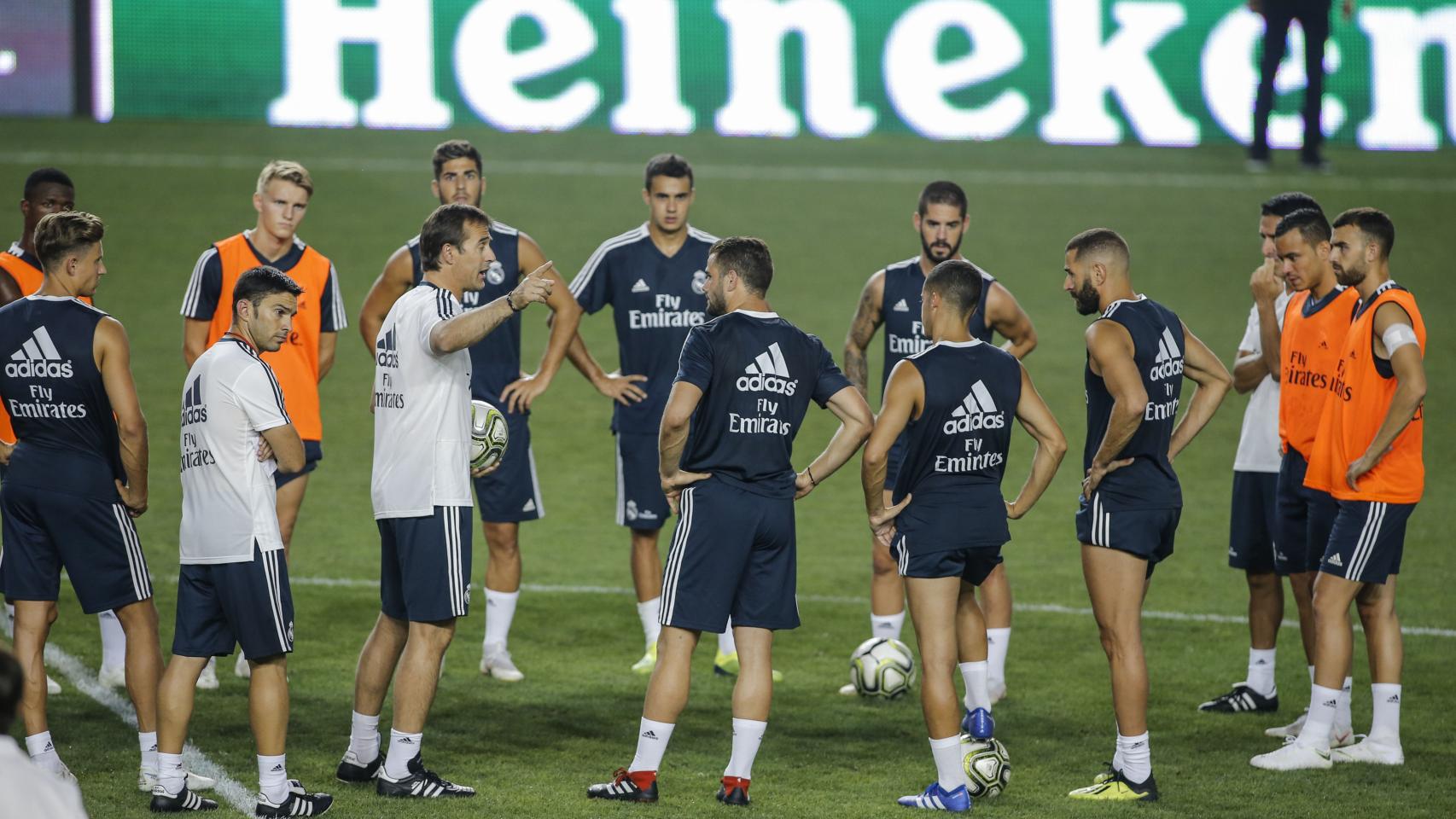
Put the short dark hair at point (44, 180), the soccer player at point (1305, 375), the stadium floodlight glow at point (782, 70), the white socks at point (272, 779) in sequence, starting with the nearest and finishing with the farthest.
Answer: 1. the white socks at point (272, 779)
2. the soccer player at point (1305, 375)
3. the short dark hair at point (44, 180)
4. the stadium floodlight glow at point (782, 70)

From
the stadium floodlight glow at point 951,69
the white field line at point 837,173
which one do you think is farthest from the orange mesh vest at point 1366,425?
the stadium floodlight glow at point 951,69

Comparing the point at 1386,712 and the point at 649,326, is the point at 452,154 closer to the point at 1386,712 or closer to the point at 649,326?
the point at 649,326

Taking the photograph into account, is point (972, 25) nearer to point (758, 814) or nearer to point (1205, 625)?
point (1205, 625)

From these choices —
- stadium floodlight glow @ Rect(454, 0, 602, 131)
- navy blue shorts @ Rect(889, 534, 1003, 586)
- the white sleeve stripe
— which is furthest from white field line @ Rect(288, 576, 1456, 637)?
stadium floodlight glow @ Rect(454, 0, 602, 131)

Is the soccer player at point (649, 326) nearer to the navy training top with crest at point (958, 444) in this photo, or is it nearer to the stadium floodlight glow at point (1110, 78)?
the navy training top with crest at point (958, 444)

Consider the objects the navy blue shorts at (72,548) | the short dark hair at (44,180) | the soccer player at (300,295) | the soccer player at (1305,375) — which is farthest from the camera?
the soccer player at (300,295)

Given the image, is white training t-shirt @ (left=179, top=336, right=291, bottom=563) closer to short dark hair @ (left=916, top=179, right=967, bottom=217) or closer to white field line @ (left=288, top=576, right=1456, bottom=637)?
short dark hair @ (left=916, top=179, right=967, bottom=217)

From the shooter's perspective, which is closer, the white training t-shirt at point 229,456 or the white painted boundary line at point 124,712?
the white training t-shirt at point 229,456

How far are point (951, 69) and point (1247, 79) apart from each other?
4289 millimetres

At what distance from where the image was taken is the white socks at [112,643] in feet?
27.4

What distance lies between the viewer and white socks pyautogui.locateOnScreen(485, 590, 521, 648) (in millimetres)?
8898

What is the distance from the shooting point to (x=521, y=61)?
23.3m

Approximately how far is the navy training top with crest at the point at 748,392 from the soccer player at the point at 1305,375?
8.14 ft

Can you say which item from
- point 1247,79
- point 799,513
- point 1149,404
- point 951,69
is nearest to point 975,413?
point 1149,404
